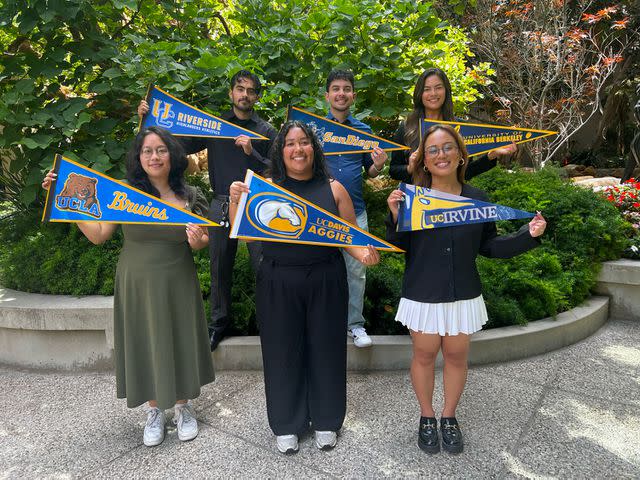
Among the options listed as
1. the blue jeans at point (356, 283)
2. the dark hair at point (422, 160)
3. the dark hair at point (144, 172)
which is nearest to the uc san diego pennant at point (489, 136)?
the dark hair at point (422, 160)

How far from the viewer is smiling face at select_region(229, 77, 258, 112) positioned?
352cm

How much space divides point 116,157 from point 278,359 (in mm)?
2617

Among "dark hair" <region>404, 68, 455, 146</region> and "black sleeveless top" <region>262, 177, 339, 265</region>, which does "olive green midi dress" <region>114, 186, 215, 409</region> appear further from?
"dark hair" <region>404, 68, 455, 146</region>

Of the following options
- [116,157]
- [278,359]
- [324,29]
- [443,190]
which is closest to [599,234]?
[443,190]

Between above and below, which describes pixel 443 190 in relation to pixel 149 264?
above

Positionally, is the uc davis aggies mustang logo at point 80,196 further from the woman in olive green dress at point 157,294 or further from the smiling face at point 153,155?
the smiling face at point 153,155

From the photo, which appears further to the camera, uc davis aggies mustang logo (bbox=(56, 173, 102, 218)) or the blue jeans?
the blue jeans

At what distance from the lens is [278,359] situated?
270cm

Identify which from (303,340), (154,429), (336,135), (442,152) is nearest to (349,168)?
(336,135)

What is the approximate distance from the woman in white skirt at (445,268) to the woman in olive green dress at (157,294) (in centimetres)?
119

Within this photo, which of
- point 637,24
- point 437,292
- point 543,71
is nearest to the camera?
point 437,292

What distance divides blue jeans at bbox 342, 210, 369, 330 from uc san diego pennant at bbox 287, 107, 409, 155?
557 mm

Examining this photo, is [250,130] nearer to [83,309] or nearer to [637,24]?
[83,309]

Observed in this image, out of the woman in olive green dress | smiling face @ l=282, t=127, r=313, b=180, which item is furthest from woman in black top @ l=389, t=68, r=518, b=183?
the woman in olive green dress
